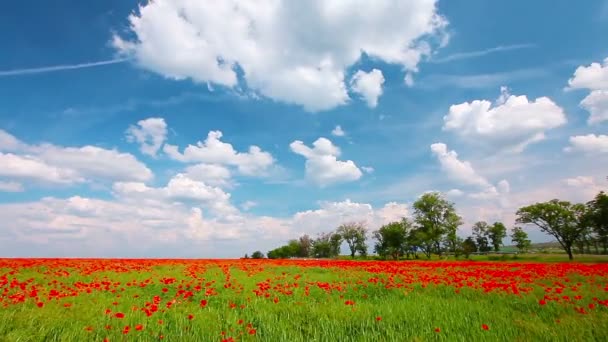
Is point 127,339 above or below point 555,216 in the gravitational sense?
below

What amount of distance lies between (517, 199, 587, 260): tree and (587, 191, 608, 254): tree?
2.20 m

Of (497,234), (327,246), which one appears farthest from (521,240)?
(327,246)

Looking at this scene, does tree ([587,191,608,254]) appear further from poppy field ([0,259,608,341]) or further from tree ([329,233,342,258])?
tree ([329,233,342,258])

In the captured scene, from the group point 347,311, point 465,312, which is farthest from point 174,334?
point 465,312

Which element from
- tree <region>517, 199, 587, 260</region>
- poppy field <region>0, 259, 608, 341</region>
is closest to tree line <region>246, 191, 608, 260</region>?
tree <region>517, 199, 587, 260</region>

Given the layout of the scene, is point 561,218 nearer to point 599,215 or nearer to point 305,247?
point 599,215

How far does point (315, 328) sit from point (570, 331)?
5.01m

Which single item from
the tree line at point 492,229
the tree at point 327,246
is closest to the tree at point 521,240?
the tree line at point 492,229

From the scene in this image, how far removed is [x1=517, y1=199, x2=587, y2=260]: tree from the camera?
61.4m

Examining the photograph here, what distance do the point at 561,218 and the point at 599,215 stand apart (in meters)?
8.84

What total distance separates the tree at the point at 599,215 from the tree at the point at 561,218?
220 cm

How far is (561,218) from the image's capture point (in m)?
63.0

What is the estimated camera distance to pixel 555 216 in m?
63.4

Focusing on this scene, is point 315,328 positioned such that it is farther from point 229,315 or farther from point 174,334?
point 174,334
